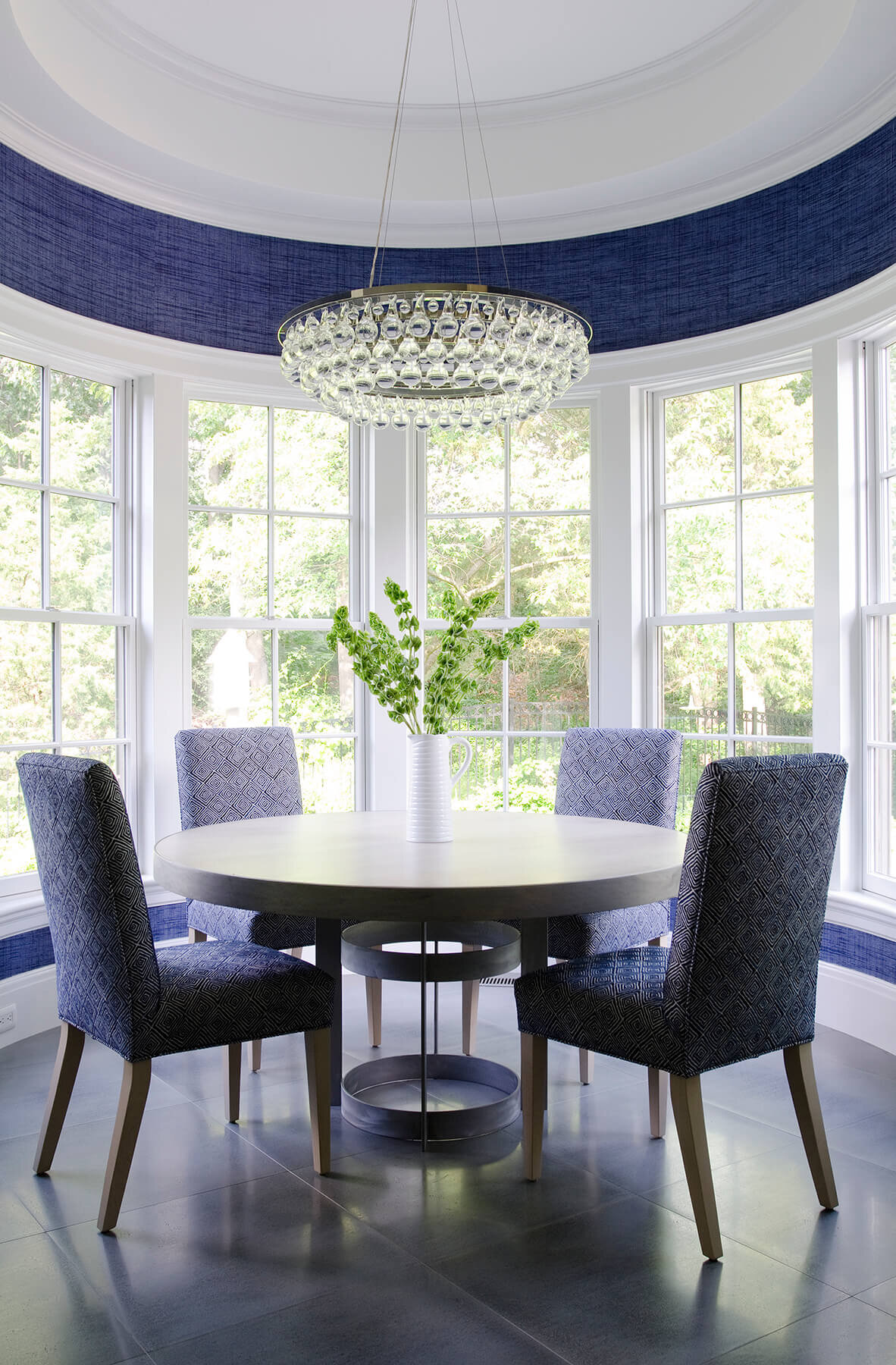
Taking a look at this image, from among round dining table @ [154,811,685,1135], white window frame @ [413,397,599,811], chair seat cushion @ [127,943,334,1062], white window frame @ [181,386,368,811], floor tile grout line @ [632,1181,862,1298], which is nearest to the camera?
floor tile grout line @ [632,1181,862,1298]

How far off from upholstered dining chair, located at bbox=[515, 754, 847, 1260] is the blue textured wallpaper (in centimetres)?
211

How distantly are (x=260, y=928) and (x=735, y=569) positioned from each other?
2.17 m

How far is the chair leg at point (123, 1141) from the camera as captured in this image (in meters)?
2.19

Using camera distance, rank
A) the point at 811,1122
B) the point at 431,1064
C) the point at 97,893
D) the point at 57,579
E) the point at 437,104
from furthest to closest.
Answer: the point at 437,104 < the point at 57,579 < the point at 431,1064 < the point at 811,1122 < the point at 97,893

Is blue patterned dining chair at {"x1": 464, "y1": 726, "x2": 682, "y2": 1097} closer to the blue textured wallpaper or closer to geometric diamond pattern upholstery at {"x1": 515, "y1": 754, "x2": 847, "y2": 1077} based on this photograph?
geometric diamond pattern upholstery at {"x1": 515, "y1": 754, "x2": 847, "y2": 1077}

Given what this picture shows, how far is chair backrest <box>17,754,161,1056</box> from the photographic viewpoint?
2146 mm

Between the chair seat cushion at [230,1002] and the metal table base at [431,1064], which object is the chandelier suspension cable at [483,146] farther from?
the chair seat cushion at [230,1002]

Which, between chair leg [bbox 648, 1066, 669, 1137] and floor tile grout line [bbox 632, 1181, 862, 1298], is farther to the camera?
chair leg [bbox 648, 1066, 669, 1137]

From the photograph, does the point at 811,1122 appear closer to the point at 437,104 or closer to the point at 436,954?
the point at 436,954

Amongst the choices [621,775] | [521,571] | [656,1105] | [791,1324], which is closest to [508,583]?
[521,571]

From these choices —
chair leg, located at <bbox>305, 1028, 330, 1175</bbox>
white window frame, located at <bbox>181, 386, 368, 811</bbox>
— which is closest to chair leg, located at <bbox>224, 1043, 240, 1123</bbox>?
chair leg, located at <bbox>305, 1028, 330, 1175</bbox>

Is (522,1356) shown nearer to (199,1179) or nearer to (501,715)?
(199,1179)

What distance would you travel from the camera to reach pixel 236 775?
3.56m

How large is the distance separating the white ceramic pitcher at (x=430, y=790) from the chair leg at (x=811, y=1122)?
37.2 inches
